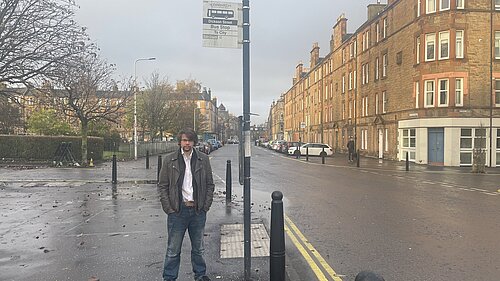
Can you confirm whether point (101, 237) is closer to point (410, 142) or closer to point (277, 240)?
point (277, 240)

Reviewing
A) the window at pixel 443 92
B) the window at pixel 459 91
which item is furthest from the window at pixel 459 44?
the window at pixel 443 92

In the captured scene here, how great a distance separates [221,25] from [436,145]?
26592 mm

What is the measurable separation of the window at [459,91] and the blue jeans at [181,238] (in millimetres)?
26786

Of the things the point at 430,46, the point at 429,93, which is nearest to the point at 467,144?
the point at 429,93

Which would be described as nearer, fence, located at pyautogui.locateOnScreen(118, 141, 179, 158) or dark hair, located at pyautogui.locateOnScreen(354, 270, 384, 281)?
dark hair, located at pyautogui.locateOnScreen(354, 270, 384, 281)

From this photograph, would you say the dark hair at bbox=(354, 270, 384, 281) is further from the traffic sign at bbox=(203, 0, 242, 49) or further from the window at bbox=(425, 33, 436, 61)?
the window at bbox=(425, 33, 436, 61)

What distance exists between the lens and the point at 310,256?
6027mm

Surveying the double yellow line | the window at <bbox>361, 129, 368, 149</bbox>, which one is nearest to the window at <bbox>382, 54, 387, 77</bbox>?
the window at <bbox>361, 129, 368, 149</bbox>

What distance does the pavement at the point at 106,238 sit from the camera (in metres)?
5.28

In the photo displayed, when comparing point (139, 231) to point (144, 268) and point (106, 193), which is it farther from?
point (106, 193)

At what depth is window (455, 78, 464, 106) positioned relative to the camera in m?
27.1

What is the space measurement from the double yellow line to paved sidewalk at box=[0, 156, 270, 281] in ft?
1.77

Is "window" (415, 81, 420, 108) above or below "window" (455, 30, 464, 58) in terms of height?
below

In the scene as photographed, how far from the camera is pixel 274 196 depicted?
4.70 meters
